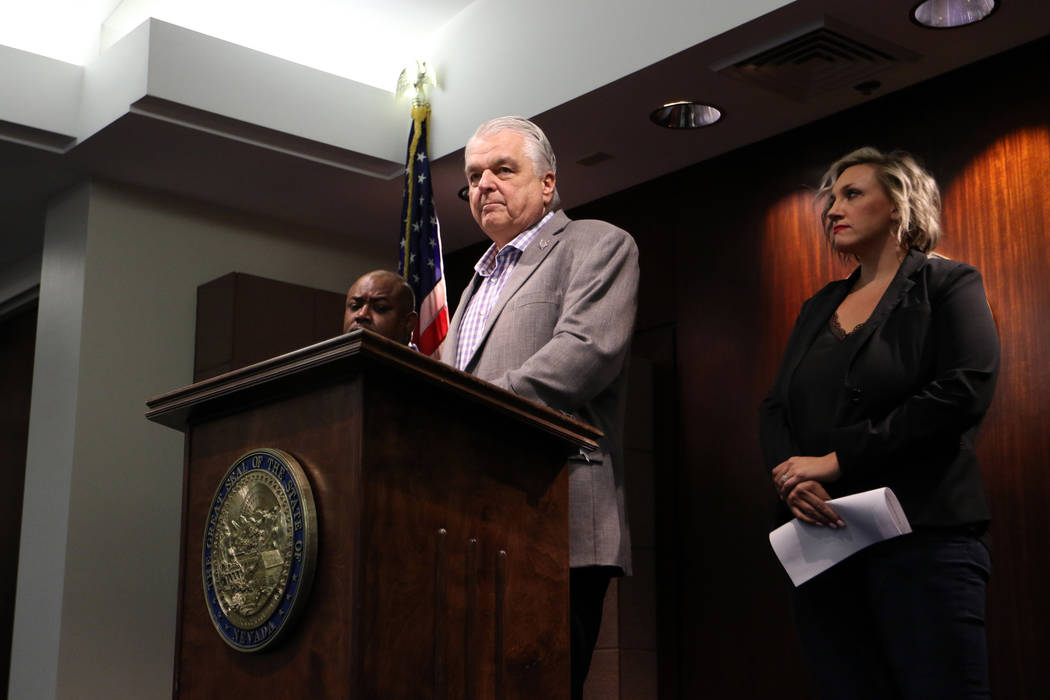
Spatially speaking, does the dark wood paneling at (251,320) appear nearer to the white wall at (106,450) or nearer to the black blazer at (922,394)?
the white wall at (106,450)

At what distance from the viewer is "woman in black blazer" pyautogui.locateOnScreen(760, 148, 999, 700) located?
2062 mm

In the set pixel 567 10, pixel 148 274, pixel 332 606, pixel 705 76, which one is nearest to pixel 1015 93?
pixel 705 76

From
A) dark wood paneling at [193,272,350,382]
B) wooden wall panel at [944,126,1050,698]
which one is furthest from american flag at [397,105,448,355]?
wooden wall panel at [944,126,1050,698]

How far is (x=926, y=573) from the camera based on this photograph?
2.08 meters

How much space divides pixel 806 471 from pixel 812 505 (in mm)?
68

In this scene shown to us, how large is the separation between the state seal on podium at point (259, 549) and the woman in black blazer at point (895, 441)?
3.38 ft

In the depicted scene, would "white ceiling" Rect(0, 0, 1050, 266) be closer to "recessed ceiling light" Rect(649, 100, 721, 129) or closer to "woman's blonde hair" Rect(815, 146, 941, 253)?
"recessed ceiling light" Rect(649, 100, 721, 129)

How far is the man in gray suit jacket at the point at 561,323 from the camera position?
81.7 inches

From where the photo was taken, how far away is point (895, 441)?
219 centimetres

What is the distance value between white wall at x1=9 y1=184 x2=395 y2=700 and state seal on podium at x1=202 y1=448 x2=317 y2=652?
350 cm

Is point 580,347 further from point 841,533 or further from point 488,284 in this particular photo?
point 841,533

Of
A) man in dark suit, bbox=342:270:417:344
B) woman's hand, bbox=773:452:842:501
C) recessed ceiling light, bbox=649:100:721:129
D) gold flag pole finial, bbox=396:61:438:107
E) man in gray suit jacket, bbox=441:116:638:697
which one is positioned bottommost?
woman's hand, bbox=773:452:842:501

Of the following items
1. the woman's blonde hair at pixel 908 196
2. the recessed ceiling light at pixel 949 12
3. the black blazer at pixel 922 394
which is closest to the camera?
the black blazer at pixel 922 394

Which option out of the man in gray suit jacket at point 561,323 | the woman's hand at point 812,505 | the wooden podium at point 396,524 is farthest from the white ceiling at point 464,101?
the wooden podium at point 396,524
